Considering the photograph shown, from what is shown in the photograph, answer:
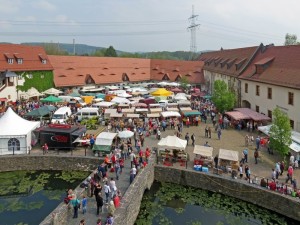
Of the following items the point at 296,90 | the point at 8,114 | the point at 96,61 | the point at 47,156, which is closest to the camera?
the point at 47,156

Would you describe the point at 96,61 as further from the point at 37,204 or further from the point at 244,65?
the point at 37,204

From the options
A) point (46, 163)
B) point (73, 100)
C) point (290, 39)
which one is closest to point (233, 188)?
point (46, 163)

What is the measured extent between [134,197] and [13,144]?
41.2 ft

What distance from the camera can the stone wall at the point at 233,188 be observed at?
1770 cm

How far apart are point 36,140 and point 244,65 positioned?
28652mm

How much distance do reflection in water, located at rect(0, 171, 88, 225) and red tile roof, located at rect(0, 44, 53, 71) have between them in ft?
77.1

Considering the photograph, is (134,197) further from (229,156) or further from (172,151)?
(229,156)

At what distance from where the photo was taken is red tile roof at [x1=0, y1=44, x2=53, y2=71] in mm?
43562

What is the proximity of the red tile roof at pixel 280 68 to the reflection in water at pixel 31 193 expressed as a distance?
20014mm

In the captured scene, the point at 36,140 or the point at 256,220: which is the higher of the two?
the point at 36,140

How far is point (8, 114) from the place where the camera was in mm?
26031

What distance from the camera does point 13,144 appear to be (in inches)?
989

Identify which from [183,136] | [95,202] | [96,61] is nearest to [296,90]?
[183,136]

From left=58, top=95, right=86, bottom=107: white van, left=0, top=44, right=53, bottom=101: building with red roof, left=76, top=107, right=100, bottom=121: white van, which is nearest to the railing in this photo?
left=76, top=107, right=100, bottom=121: white van
